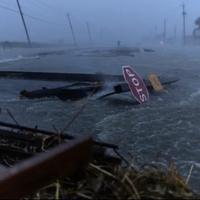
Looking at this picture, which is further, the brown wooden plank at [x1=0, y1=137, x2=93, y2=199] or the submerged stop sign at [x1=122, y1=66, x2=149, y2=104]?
the submerged stop sign at [x1=122, y1=66, x2=149, y2=104]

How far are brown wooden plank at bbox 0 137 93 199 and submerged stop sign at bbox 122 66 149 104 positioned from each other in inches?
454

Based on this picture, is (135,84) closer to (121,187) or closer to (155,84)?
(155,84)

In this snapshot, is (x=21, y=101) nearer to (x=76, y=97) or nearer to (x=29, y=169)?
(x=76, y=97)

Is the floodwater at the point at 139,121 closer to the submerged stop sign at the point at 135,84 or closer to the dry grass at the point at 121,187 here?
the submerged stop sign at the point at 135,84

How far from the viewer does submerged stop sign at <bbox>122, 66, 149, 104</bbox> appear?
1529cm

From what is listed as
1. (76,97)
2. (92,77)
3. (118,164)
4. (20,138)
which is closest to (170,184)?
(118,164)

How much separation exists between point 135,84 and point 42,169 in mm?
12627

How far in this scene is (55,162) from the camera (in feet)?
10.9

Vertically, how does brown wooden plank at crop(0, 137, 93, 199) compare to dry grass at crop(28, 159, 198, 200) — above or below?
above

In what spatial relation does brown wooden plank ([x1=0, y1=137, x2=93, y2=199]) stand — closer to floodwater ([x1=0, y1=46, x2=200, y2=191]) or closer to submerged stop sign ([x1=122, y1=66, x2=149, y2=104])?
floodwater ([x1=0, y1=46, x2=200, y2=191])

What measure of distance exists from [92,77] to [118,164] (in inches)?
804

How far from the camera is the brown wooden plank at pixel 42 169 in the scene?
3115mm

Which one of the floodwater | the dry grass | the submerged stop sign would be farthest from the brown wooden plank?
the submerged stop sign

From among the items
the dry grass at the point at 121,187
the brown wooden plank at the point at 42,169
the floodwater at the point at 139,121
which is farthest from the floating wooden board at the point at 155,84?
the brown wooden plank at the point at 42,169
